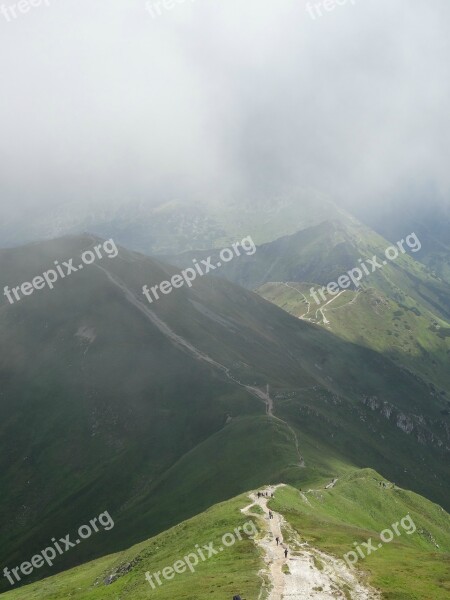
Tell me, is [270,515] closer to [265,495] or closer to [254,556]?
[265,495]

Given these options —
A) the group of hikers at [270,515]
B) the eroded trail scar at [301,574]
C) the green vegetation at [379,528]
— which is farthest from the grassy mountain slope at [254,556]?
the group of hikers at [270,515]

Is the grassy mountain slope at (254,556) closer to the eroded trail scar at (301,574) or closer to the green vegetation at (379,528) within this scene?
the green vegetation at (379,528)

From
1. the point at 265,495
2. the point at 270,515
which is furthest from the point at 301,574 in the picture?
the point at 265,495

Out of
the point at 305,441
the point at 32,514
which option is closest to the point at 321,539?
the point at 305,441

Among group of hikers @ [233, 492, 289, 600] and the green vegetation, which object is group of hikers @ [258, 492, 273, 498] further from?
the green vegetation

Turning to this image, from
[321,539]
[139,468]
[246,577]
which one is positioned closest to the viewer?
[246,577]

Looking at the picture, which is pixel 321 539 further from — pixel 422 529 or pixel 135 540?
pixel 135 540
